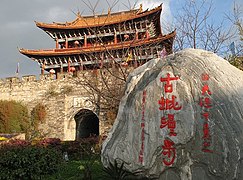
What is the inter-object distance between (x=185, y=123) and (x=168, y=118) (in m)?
0.23

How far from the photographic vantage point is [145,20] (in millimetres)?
14859

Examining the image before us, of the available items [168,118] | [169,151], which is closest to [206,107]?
[168,118]

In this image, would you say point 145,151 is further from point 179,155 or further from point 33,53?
point 33,53

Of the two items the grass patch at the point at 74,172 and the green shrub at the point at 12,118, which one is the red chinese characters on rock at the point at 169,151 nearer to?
the grass patch at the point at 74,172

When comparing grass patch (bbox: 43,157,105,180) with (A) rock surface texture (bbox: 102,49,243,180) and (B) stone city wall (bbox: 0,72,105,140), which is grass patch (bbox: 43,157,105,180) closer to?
(A) rock surface texture (bbox: 102,49,243,180)

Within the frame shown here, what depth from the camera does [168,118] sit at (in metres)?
3.46

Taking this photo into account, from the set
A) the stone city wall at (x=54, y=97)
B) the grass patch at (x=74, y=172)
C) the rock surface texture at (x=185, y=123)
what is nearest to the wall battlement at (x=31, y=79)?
the stone city wall at (x=54, y=97)

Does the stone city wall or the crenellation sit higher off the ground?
the crenellation

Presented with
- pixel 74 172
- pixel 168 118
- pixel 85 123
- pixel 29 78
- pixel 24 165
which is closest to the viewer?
pixel 168 118

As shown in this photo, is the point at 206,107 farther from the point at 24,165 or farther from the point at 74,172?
the point at 24,165

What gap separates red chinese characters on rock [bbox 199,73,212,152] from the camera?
10.4 ft

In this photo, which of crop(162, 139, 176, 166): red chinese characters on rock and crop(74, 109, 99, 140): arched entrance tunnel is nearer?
crop(162, 139, 176, 166): red chinese characters on rock

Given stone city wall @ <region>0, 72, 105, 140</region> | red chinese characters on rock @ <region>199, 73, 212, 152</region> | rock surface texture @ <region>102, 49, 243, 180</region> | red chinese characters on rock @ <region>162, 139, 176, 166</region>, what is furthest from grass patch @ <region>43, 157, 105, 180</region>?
stone city wall @ <region>0, 72, 105, 140</region>

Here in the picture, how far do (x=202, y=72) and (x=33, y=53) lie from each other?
601 inches
